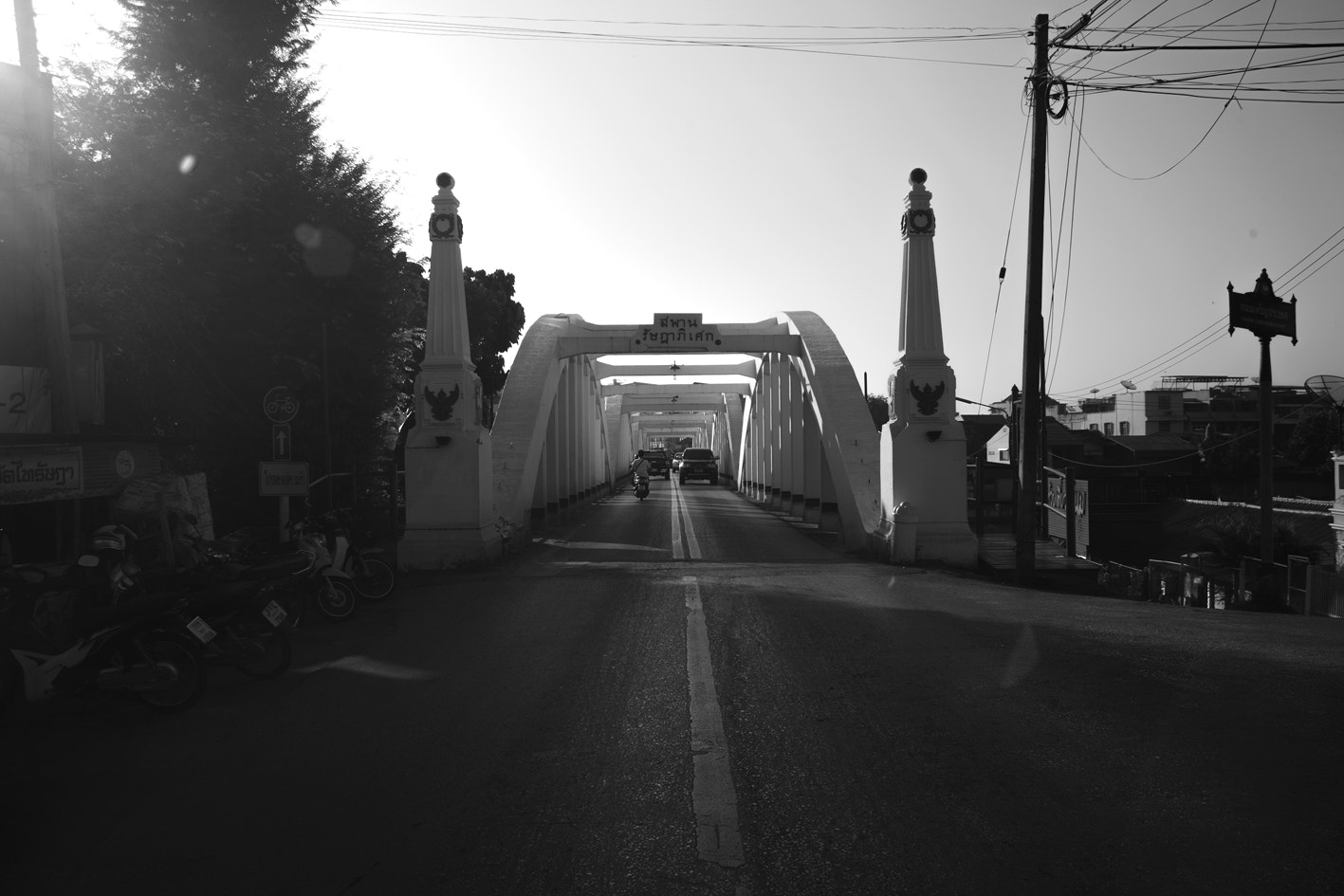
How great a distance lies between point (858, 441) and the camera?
747 inches

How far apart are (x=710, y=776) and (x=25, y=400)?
11.4 meters

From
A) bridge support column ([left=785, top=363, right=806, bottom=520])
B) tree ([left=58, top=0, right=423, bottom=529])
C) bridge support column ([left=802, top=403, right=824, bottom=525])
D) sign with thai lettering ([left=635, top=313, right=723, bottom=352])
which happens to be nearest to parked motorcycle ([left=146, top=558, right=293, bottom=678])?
tree ([left=58, top=0, right=423, bottom=529])

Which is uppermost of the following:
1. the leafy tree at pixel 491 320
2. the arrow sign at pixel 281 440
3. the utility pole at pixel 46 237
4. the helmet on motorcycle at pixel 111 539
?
the leafy tree at pixel 491 320

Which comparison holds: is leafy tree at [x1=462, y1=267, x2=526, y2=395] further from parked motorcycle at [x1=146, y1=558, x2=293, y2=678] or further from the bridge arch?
parked motorcycle at [x1=146, y1=558, x2=293, y2=678]

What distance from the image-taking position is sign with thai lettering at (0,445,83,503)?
9.30 meters

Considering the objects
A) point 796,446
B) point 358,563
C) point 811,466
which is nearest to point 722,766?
point 358,563

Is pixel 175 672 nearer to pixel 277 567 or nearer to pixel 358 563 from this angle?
pixel 277 567

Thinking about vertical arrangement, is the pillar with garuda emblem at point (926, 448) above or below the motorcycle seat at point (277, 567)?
above

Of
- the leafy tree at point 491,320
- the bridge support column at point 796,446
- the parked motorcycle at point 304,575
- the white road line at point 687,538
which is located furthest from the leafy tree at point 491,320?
the parked motorcycle at point 304,575

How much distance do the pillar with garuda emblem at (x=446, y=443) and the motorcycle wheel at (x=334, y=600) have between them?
13.5 ft

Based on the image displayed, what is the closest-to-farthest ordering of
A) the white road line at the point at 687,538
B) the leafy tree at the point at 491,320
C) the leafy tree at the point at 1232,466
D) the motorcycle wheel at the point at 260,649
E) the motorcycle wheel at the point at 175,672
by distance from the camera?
the motorcycle wheel at the point at 175,672 < the motorcycle wheel at the point at 260,649 < the white road line at the point at 687,538 < the leafy tree at the point at 491,320 < the leafy tree at the point at 1232,466

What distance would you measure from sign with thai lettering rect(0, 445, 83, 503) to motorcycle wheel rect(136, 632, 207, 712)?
146 inches

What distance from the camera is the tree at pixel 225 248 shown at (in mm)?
14703

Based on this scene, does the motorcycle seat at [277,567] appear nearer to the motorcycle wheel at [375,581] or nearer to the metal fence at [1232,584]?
the motorcycle wheel at [375,581]
